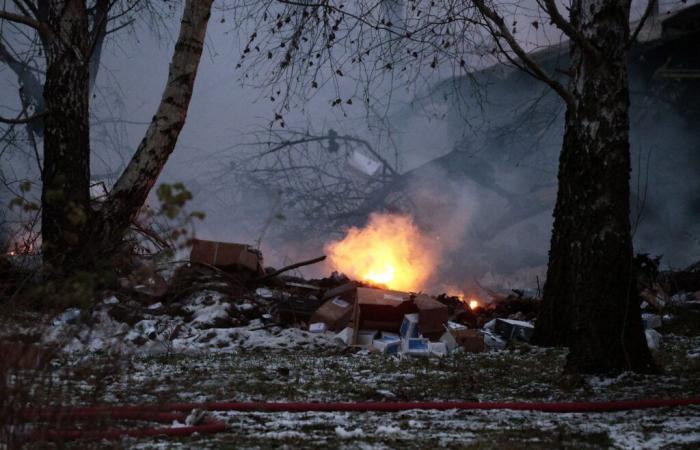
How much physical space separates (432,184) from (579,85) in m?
8.80

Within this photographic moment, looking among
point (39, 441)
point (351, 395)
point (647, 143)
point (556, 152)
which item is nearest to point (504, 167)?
point (556, 152)

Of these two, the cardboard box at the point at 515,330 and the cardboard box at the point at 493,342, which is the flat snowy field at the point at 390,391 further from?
the cardboard box at the point at 515,330

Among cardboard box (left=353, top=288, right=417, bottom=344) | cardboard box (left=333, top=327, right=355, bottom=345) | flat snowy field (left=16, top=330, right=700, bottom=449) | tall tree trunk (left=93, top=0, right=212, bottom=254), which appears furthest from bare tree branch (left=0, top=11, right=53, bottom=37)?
cardboard box (left=333, top=327, right=355, bottom=345)

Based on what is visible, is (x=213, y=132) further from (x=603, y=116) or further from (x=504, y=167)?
(x=603, y=116)

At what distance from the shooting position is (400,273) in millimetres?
11516

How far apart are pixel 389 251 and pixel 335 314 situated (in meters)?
4.95

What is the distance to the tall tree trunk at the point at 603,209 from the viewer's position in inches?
177

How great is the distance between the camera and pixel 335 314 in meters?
6.98

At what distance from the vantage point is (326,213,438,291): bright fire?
37.9ft

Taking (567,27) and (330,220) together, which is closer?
(567,27)

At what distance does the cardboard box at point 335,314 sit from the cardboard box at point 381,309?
0.66ft

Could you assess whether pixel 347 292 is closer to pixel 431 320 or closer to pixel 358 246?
pixel 431 320

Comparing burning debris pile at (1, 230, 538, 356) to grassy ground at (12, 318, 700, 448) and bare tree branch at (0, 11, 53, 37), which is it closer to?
grassy ground at (12, 318, 700, 448)

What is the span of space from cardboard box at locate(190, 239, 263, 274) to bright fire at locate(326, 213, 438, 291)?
10.9 ft
